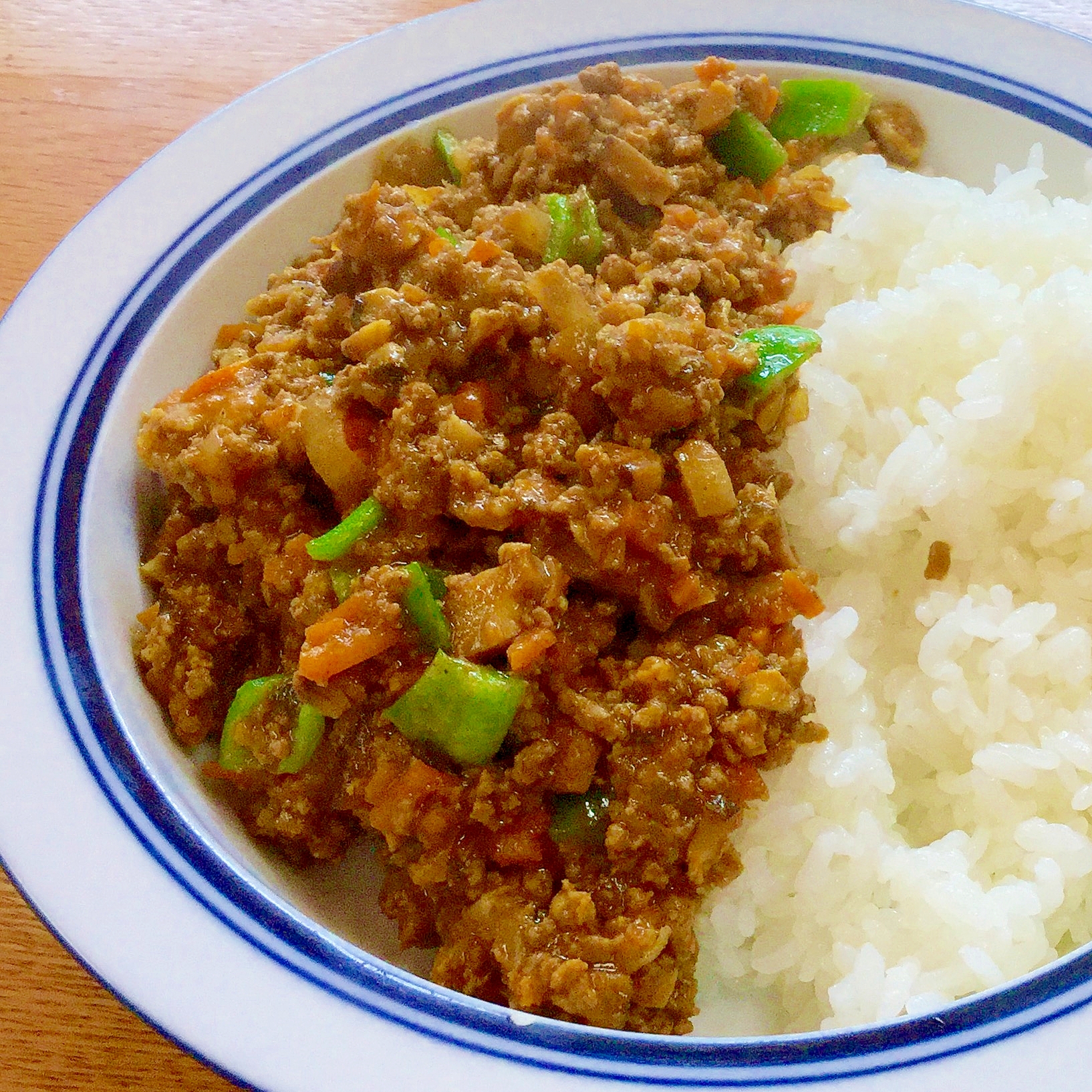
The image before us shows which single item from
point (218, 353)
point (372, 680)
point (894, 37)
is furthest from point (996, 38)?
point (372, 680)

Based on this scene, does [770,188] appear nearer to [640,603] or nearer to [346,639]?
[640,603]

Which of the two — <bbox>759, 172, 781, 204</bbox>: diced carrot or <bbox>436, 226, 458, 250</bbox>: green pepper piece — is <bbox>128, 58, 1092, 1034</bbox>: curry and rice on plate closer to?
<bbox>436, 226, 458, 250</bbox>: green pepper piece

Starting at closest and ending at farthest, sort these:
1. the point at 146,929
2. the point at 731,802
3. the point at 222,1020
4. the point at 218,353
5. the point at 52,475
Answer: the point at 222,1020 < the point at 146,929 < the point at 731,802 < the point at 52,475 < the point at 218,353

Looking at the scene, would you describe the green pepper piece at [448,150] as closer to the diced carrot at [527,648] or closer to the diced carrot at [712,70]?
the diced carrot at [712,70]

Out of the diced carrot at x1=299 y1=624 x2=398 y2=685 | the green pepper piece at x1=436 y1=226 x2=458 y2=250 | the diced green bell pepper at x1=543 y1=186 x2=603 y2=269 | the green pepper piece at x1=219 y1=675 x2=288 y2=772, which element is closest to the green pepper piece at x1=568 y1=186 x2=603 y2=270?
the diced green bell pepper at x1=543 y1=186 x2=603 y2=269

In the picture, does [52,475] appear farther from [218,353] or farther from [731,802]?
[731,802]

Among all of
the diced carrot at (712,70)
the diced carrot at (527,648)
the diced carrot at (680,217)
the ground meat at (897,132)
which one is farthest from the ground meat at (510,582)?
the ground meat at (897,132)

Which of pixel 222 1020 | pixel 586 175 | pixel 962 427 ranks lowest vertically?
pixel 222 1020
